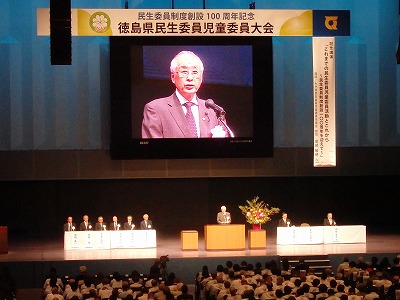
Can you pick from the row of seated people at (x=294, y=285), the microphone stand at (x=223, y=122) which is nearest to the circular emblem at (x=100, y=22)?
the microphone stand at (x=223, y=122)

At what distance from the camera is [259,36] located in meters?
23.0

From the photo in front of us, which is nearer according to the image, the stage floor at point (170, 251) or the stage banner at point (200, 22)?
the stage floor at point (170, 251)

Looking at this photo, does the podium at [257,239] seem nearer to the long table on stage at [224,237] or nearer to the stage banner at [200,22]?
the long table on stage at [224,237]

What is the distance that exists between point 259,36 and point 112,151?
4496mm

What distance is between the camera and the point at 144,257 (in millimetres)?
19375

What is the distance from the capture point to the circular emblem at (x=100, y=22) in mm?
21719

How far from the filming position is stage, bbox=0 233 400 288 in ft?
62.2

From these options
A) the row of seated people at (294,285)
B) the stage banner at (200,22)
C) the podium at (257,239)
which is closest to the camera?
the row of seated people at (294,285)

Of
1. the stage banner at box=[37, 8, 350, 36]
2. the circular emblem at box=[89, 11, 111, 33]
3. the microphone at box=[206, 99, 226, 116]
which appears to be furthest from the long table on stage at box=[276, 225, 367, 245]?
the circular emblem at box=[89, 11, 111, 33]

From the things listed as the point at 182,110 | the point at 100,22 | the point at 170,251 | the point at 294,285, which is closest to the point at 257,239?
the point at 170,251

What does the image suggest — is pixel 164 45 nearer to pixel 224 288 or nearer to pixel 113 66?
pixel 113 66

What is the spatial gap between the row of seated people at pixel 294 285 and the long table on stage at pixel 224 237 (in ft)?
14.5

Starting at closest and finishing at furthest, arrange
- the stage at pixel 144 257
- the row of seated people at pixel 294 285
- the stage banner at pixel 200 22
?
1. the row of seated people at pixel 294 285
2. the stage at pixel 144 257
3. the stage banner at pixel 200 22

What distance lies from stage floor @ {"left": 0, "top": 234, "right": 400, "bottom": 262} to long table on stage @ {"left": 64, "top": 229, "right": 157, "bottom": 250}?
25cm
